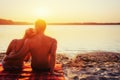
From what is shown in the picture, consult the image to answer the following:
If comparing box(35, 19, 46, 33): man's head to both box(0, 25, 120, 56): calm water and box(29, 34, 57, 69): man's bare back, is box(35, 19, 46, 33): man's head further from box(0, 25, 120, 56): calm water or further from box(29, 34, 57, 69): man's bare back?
box(0, 25, 120, 56): calm water


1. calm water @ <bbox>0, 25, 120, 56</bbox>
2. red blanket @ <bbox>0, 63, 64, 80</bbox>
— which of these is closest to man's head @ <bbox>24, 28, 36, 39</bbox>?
red blanket @ <bbox>0, 63, 64, 80</bbox>

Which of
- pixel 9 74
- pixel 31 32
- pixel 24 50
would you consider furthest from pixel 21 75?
pixel 31 32

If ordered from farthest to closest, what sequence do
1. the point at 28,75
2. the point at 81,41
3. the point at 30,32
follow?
the point at 81,41 → the point at 30,32 → the point at 28,75

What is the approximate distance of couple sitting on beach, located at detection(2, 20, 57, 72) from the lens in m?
4.27

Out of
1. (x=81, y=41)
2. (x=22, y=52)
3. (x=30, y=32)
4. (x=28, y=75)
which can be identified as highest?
(x=30, y=32)

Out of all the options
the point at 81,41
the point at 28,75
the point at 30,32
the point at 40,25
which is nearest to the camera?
the point at 28,75

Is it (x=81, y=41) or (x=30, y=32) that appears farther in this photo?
(x=81, y=41)

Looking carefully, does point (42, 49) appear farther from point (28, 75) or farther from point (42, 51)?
point (28, 75)

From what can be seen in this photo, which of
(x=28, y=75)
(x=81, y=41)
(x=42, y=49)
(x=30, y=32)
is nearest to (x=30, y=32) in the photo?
(x=30, y=32)

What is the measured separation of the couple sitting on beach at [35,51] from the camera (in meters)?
4.27

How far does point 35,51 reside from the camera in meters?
4.33

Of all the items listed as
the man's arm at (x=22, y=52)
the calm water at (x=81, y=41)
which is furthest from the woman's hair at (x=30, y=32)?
the calm water at (x=81, y=41)

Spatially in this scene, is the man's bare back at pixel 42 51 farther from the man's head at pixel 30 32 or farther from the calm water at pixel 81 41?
the calm water at pixel 81 41

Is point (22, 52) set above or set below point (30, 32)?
below
